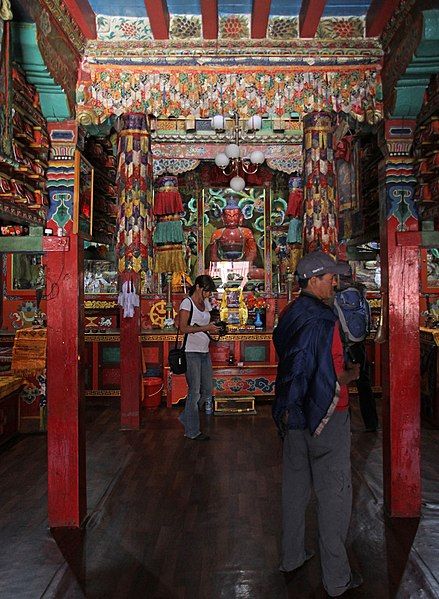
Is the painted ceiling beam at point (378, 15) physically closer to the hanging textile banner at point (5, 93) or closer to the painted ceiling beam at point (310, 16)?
the painted ceiling beam at point (310, 16)

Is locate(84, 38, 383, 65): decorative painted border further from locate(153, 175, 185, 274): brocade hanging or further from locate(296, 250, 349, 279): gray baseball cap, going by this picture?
locate(153, 175, 185, 274): brocade hanging

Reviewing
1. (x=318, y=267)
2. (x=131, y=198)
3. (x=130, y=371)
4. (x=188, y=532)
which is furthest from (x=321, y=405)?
(x=131, y=198)

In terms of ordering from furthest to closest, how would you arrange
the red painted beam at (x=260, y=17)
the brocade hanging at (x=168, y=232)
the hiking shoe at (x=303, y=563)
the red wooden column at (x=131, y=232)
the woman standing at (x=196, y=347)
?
the brocade hanging at (x=168, y=232) → the red wooden column at (x=131, y=232) → the woman standing at (x=196, y=347) → the red painted beam at (x=260, y=17) → the hiking shoe at (x=303, y=563)

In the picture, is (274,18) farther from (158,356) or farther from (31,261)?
(31,261)

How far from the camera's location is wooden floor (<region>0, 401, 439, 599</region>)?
115 inches

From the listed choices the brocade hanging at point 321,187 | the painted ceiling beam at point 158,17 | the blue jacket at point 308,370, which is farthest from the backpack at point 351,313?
the painted ceiling beam at point 158,17

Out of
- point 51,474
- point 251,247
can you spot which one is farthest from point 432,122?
point 251,247

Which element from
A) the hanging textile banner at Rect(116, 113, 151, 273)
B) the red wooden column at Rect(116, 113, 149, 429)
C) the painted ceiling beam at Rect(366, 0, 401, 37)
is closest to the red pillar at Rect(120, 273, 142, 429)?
the red wooden column at Rect(116, 113, 149, 429)

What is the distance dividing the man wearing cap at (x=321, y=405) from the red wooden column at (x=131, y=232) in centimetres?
390

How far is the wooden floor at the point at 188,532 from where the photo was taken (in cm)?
292

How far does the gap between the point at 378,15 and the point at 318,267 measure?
1.97m

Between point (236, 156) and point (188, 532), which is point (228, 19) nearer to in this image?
point (188, 532)

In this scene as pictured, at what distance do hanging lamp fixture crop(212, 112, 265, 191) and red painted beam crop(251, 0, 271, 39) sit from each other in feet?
2.40

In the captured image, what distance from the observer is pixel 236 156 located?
772 centimetres
